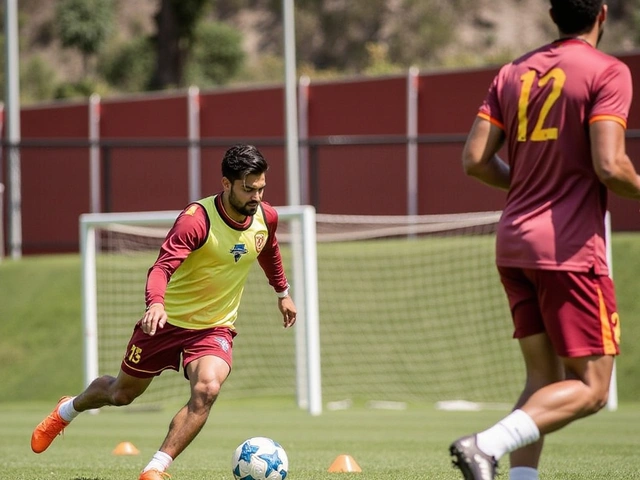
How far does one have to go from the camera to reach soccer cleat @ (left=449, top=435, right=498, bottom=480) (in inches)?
178

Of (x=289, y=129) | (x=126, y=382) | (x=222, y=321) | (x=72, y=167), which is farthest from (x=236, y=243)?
(x=72, y=167)

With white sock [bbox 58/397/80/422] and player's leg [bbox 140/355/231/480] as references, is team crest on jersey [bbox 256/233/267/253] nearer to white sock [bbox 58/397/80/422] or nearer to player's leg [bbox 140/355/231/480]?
player's leg [bbox 140/355/231/480]

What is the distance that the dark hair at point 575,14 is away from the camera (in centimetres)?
479

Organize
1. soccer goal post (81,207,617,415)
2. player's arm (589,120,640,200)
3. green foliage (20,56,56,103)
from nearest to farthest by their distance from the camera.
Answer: player's arm (589,120,640,200), soccer goal post (81,207,617,415), green foliage (20,56,56,103)

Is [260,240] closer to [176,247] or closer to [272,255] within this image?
[272,255]

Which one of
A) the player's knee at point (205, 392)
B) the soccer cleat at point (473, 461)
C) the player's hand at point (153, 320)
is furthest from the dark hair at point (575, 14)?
the player's knee at point (205, 392)

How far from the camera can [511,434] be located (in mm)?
4641

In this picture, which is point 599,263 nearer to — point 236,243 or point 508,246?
point 508,246

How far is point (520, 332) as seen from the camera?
4930mm

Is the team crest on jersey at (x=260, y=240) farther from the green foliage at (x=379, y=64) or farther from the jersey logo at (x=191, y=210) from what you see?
the green foliage at (x=379, y=64)

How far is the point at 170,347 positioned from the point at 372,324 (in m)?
9.53

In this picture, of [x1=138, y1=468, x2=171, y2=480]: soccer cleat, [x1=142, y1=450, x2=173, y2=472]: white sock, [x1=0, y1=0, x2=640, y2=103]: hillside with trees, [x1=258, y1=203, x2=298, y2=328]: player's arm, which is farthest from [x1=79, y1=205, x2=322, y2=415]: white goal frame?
[x1=0, y1=0, x2=640, y2=103]: hillside with trees

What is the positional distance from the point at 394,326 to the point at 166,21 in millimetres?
28341

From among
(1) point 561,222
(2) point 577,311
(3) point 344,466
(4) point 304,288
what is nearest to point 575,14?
(1) point 561,222
